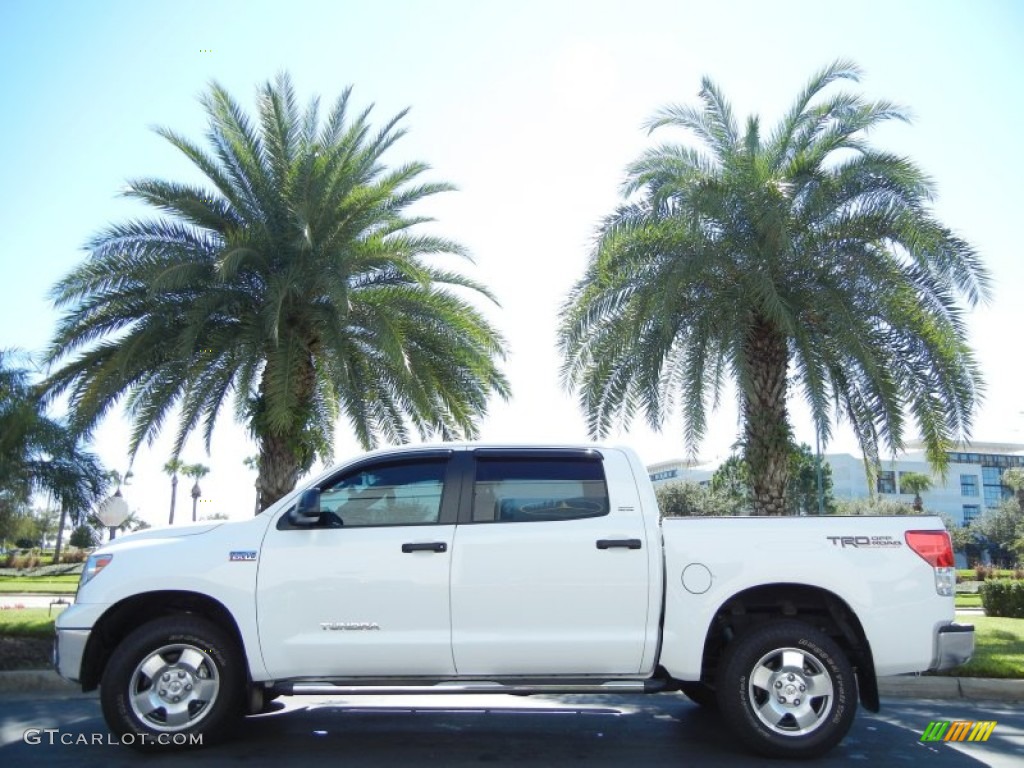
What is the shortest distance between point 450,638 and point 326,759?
115 cm

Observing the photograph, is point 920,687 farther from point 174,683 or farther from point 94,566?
point 94,566

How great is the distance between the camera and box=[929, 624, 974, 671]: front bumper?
5590 millimetres

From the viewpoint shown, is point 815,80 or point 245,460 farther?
point 245,460

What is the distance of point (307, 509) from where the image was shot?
5.88 m

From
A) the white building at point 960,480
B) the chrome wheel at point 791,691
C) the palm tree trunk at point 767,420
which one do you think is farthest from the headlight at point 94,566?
the white building at point 960,480

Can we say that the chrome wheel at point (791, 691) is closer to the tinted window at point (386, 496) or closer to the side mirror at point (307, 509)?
the tinted window at point (386, 496)

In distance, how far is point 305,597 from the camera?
570 cm

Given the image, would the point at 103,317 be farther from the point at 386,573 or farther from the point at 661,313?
the point at 386,573

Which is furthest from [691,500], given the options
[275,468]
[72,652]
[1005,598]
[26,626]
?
[72,652]

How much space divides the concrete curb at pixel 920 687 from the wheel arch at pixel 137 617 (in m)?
3.20

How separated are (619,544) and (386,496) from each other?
1630 mm

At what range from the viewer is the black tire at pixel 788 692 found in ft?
18.2

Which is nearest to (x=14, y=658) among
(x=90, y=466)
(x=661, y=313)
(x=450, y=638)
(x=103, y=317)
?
(x=90, y=466)

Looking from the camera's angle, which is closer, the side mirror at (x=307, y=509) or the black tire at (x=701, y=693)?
the side mirror at (x=307, y=509)
